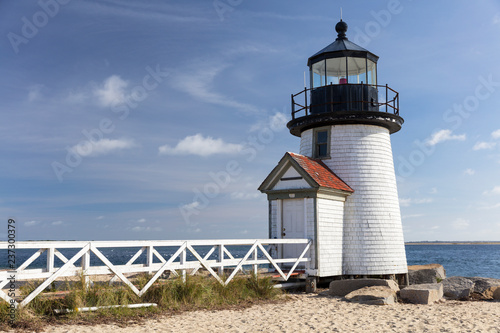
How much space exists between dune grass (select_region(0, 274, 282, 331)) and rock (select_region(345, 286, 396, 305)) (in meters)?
2.19

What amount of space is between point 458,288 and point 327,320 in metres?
6.56

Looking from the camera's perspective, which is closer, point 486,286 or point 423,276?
point 486,286

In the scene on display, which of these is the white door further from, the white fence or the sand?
the sand

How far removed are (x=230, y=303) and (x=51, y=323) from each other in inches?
171

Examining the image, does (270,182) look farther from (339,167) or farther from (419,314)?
(419,314)

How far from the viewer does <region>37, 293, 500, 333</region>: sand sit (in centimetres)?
899

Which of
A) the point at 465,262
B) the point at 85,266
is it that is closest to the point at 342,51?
the point at 85,266

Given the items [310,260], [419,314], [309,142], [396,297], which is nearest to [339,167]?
[309,142]

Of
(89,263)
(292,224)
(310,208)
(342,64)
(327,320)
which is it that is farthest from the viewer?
(342,64)

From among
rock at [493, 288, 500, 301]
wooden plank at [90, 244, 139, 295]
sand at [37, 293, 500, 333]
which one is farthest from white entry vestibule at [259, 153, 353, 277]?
wooden plank at [90, 244, 139, 295]

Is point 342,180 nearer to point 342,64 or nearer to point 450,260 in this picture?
point 342,64

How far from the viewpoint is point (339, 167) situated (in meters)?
16.5

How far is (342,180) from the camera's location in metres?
16.4

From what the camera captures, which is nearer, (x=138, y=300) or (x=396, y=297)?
(x=138, y=300)
